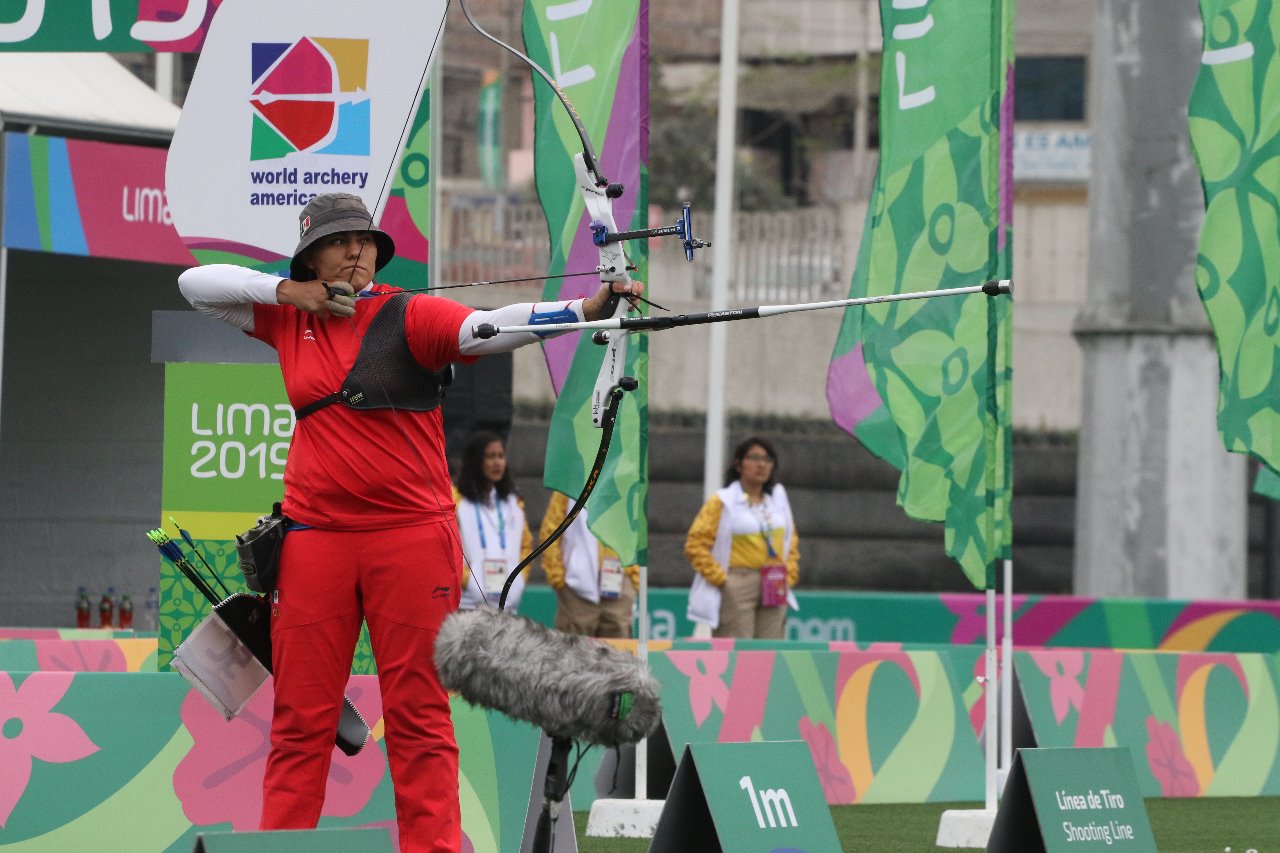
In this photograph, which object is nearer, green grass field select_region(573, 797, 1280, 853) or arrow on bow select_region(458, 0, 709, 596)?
arrow on bow select_region(458, 0, 709, 596)

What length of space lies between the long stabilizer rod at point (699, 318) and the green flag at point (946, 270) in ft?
9.86

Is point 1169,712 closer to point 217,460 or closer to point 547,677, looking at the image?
point 217,460

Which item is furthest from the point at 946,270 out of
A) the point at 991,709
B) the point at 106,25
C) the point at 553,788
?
the point at 553,788

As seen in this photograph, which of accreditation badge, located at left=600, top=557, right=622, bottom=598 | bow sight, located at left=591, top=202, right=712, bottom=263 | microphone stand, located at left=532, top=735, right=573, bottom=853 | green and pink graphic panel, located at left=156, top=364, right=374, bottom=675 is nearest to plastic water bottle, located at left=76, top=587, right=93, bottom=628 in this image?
accreditation badge, located at left=600, top=557, right=622, bottom=598

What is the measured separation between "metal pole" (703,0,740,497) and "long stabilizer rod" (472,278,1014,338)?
11358 millimetres

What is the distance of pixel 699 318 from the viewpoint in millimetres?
5227

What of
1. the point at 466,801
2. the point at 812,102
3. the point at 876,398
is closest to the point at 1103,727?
the point at 876,398

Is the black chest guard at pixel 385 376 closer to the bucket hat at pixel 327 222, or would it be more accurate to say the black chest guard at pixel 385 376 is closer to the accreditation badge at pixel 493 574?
the bucket hat at pixel 327 222

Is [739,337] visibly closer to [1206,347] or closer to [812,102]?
[1206,347]

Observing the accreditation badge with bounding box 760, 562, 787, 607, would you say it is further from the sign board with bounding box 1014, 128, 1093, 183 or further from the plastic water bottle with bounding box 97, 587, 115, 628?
the sign board with bounding box 1014, 128, 1093, 183

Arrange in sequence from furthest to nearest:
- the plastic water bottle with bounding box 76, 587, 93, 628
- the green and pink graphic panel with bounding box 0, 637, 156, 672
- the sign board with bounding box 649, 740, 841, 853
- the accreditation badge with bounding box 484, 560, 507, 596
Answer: the plastic water bottle with bounding box 76, 587, 93, 628, the accreditation badge with bounding box 484, 560, 507, 596, the green and pink graphic panel with bounding box 0, 637, 156, 672, the sign board with bounding box 649, 740, 841, 853

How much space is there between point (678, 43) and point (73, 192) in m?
24.7

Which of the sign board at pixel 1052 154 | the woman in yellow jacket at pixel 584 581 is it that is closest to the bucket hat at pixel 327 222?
the woman in yellow jacket at pixel 584 581

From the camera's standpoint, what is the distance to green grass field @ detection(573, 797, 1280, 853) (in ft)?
27.0
